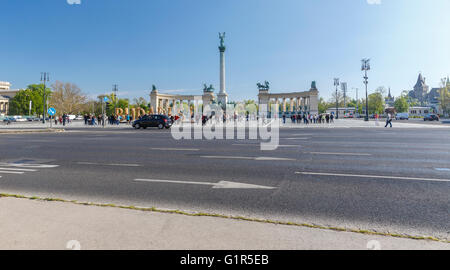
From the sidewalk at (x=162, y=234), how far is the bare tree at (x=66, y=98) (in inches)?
4136

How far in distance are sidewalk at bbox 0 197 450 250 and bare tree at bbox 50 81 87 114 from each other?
105066 millimetres

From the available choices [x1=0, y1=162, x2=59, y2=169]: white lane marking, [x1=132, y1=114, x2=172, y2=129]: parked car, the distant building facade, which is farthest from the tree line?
[x1=0, y1=162, x2=59, y2=169]: white lane marking

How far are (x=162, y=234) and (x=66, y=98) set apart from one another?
110 m

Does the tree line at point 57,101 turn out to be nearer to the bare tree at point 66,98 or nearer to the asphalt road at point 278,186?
the bare tree at point 66,98

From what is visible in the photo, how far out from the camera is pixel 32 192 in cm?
607

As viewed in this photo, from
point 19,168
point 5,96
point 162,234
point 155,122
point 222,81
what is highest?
point 5,96

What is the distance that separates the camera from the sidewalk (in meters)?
3.36

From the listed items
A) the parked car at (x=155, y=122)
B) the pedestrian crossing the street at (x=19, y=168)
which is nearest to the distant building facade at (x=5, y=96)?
the parked car at (x=155, y=122)

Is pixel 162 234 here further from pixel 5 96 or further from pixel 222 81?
pixel 5 96

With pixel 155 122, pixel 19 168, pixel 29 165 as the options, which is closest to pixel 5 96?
pixel 155 122

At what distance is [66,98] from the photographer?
99.4 meters

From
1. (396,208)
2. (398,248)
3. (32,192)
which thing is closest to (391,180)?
(396,208)

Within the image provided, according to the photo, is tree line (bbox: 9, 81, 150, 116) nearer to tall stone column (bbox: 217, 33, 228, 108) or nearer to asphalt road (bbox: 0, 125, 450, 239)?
tall stone column (bbox: 217, 33, 228, 108)
